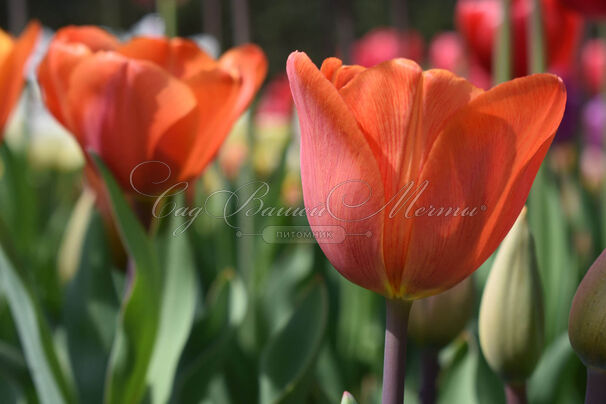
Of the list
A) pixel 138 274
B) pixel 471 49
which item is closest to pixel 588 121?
pixel 471 49

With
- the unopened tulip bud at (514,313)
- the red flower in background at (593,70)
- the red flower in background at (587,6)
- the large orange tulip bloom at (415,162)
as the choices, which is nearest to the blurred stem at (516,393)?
the unopened tulip bud at (514,313)

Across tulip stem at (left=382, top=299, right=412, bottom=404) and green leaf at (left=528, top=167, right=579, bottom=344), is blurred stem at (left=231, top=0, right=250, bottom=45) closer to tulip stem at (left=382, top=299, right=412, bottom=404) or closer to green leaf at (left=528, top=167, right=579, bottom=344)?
green leaf at (left=528, top=167, right=579, bottom=344)

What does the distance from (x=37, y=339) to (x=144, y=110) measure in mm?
182

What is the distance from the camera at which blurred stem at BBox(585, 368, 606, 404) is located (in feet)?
1.07

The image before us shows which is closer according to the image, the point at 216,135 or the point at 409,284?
the point at 409,284

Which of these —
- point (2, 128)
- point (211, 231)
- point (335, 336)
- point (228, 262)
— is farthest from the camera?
point (211, 231)

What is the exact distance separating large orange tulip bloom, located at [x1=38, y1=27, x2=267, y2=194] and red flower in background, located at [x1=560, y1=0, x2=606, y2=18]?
391 millimetres

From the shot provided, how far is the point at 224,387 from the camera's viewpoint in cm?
60

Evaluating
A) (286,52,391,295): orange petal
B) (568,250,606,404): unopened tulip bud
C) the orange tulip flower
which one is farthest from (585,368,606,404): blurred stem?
the orange tulip flower

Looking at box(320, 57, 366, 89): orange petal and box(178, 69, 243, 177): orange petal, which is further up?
box(320, 57, 366, 89): orange petal

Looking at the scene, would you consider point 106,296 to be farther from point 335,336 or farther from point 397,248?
point 397,248

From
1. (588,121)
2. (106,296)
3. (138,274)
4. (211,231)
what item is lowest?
(588,121)

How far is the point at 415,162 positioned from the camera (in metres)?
0.32

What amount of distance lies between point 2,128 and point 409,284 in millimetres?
395
